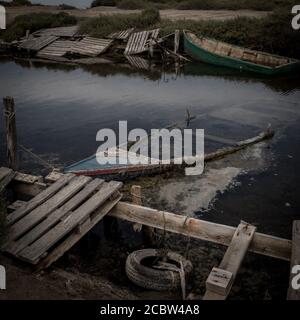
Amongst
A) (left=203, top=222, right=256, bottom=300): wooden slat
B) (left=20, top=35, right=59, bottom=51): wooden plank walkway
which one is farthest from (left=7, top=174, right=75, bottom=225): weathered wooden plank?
(left=20, top=35, right=59, bottom=51): wooden plank walkway

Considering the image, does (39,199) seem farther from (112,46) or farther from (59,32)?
(59,32)

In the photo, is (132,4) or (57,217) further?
(132,4)

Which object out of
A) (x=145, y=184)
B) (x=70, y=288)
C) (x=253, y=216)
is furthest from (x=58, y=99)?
(x=70, y=288)

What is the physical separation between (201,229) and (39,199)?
3108 millimetres

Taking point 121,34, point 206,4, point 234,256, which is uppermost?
point 206,4

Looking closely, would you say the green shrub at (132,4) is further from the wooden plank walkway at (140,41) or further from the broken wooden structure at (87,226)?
the broken wooden structure at (87,226)

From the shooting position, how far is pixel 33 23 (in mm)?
32094

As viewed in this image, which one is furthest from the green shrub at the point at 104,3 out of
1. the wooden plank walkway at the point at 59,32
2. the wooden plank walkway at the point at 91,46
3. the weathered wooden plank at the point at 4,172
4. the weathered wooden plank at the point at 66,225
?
the weathered wooden plank at the point at 66,225

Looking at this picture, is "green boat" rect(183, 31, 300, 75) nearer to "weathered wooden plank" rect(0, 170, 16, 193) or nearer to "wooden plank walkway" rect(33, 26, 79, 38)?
"wooden plank walkway" rect(33, 26, 79, 38)

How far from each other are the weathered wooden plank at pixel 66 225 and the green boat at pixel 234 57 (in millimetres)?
16742

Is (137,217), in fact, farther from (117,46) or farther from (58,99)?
(117,46)

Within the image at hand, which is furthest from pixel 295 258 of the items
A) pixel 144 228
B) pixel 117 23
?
pixel 117 23

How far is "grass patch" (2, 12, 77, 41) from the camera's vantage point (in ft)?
103

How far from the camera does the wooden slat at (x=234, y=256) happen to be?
5.01m
